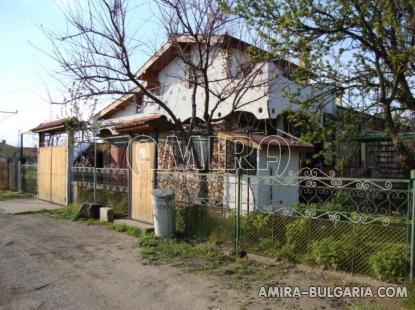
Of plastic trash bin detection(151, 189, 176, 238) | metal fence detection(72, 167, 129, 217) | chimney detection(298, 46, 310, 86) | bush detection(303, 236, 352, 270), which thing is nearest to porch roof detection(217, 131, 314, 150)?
Result: plastic trash bin detection(151, 189, 176, 238)

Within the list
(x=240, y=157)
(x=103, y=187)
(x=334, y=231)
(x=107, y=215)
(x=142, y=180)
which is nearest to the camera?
(x=334, y=231)

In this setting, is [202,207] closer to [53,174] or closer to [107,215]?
[107,215]

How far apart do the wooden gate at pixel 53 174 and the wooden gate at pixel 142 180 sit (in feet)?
15.9

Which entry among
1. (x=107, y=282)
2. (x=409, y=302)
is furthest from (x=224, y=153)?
(x=409, y=302)

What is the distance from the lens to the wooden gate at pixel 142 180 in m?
10.1

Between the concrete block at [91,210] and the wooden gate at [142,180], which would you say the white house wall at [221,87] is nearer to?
the wooden gate at [142,180]

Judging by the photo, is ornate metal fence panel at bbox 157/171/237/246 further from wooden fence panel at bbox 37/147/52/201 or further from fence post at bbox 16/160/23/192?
fence post at bbox 16/160/23/192

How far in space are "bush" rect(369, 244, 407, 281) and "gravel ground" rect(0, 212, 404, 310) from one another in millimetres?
568

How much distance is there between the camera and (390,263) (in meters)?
5.59

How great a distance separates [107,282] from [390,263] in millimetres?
4041

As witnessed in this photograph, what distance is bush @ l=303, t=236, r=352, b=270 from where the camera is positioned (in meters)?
6.15

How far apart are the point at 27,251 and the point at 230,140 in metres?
5.56

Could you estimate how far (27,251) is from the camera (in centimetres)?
816

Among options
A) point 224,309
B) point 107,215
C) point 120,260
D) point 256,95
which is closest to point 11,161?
point 107,215
